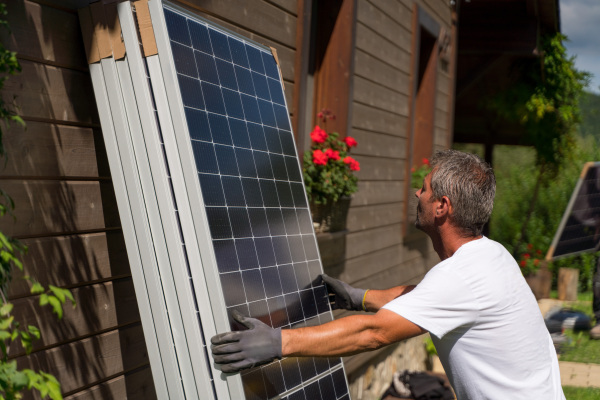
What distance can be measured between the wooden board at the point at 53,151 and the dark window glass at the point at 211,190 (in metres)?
0.60

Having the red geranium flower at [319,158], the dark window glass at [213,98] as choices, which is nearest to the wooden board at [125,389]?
the dark window glass at [213,98]

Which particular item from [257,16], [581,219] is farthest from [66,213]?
[581,219]

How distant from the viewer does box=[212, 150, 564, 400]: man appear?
237 centimetres

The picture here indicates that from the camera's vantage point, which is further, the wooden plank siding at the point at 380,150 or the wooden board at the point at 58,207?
the wooden plank siding at the point at 380,150

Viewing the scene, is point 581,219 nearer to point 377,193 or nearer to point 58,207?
point 377,193

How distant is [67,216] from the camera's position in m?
2.65

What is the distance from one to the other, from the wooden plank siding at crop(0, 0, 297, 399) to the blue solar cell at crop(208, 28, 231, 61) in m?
0.51

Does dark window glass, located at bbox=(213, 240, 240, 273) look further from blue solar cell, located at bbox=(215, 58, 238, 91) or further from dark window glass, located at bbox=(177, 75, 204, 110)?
blue solar cell, located at bbox=(215, 58, 238, 91)

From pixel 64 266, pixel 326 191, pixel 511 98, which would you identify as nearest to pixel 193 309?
pixel 64 266

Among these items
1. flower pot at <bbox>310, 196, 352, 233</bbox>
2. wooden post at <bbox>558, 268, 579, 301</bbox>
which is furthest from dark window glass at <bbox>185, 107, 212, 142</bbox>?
wooden post at <bbox>558, 268, 579, 301</bbox>

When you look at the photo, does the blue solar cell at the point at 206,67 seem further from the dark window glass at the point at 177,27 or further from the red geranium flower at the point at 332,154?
the red geranium flower at the point at 332,154

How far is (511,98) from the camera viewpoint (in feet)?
38.0

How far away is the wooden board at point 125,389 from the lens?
2.75 m

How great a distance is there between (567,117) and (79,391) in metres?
10.3
